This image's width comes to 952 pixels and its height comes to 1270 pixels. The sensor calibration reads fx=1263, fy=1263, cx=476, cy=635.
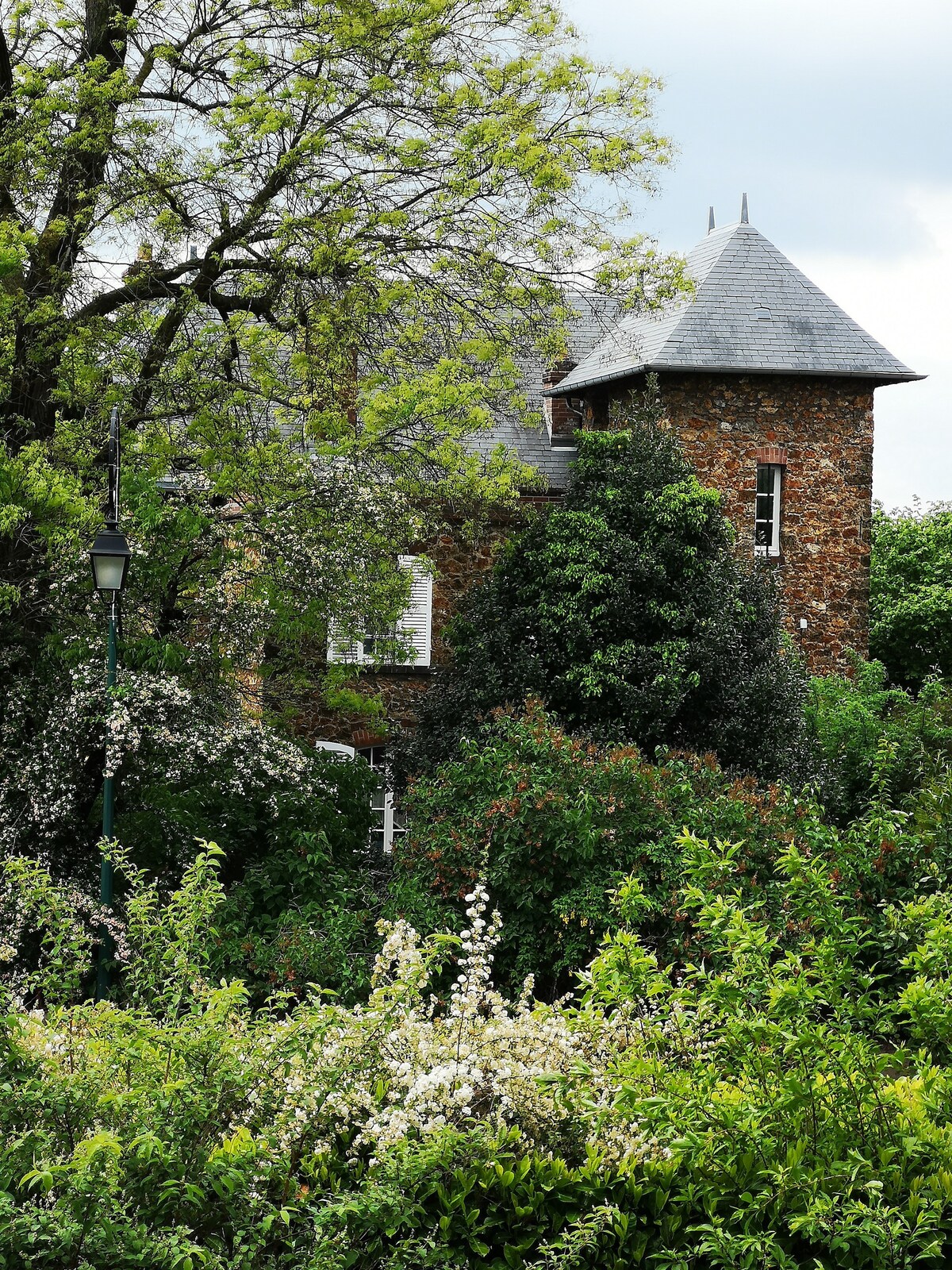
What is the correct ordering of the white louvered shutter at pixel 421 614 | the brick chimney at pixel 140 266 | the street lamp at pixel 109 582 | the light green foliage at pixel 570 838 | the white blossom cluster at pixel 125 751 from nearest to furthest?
the light green foliage at pixel 570 838, the street lamp at pixel 109 582, the white blossom cluster at pixel 125 751, the brick chimney at pixel 140 266, the white louvered shutter at pixel 421 614

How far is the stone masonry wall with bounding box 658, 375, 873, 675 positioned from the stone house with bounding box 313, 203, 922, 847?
0.02m

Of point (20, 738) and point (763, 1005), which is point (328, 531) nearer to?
point (20, 738)

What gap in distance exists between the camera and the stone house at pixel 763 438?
1923 centimetres

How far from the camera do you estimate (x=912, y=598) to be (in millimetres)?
26328

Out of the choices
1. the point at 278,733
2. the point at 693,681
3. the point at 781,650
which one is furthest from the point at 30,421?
the point at 781,650

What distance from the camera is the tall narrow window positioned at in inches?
784

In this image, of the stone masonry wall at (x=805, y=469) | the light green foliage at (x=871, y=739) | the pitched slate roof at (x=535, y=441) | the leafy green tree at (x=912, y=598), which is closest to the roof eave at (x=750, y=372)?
the stone masonry wall at (x=805, y=469)

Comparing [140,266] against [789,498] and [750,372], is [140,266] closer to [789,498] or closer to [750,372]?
[750,372]

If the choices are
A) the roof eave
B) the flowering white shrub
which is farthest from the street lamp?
the roof eave

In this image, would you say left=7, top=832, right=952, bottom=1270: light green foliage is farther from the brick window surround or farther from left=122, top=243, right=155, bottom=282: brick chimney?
the brick window surround

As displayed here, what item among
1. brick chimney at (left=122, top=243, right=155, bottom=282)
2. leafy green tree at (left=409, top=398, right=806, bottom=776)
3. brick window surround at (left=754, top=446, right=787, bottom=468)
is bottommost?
leafy green tree at (left=409, top=398, right=806, bottom=776)

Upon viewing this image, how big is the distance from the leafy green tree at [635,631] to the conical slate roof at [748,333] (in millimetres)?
3698

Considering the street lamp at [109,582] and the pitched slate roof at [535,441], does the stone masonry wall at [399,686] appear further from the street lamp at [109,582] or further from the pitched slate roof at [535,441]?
the street lamp at [109,582]

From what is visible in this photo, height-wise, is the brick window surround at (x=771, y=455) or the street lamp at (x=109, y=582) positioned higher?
the brick window surround at (x=771, y=455)
